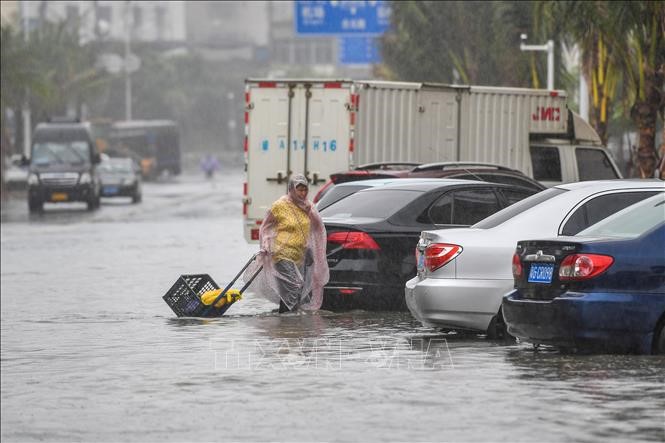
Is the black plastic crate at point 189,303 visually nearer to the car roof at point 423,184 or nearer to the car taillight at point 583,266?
the car roof at point 423,184

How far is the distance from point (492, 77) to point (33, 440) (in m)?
43.8

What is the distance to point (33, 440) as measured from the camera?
9141 mm

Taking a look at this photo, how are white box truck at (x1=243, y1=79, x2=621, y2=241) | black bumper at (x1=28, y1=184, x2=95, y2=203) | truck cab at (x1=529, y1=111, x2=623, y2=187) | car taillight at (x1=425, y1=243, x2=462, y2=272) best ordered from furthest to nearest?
black bumper at (x1=28, y1=184, x2=95, y2=203), truck cab at (x1=529, y1=111, x2=623, y2=187), white box truck at (x1=243, y1=79, x2=621, y2=241), car taillight at (x1=425, y1=243, x2=462, y2=272)

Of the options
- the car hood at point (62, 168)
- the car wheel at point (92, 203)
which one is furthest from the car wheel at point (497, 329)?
the car wheel at point (92, 203)

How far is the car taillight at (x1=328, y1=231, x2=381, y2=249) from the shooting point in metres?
16.6

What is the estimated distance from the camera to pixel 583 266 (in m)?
12.0

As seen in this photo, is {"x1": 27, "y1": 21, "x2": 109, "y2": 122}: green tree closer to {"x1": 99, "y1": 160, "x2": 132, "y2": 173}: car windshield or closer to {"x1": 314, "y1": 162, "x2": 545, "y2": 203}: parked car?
{"x1": 99, "y1": 160, "x2": 132, "y2": 173}: car windshield

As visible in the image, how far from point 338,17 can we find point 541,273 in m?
43.0

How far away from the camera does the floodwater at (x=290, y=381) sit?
30.9ft

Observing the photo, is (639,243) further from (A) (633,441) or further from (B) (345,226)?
(B) (345,226)

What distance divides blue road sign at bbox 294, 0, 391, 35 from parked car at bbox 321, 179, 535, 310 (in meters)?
37.3

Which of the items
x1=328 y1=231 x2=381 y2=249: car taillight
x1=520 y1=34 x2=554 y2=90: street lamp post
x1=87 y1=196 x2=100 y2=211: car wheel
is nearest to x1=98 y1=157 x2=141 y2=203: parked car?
x1=87 y1=196 x2=100 y2=211: car wheel

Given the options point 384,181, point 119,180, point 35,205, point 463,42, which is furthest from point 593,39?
point 119,180

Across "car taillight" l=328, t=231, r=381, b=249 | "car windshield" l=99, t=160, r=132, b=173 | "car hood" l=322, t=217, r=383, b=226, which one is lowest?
"car windshield" l=99, t=160, r=132, b=173
